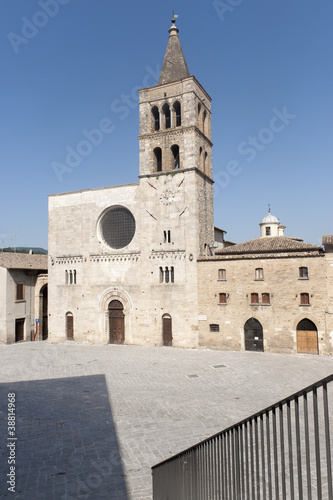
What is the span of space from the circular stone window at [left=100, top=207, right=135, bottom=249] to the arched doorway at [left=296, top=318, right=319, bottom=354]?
1515cm

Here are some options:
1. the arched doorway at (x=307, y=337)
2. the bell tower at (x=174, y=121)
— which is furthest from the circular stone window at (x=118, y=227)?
the arched doorway at (x=307, y=337)

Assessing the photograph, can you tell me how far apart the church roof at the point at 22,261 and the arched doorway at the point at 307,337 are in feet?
75.9

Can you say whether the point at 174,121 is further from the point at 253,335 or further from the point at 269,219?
the point at 269,219

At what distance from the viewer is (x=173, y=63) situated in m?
31.7

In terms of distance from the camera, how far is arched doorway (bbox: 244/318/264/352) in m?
25.5

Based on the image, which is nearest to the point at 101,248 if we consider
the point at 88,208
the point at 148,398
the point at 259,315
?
the point at 88,208

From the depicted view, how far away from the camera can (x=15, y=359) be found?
24.4 meters

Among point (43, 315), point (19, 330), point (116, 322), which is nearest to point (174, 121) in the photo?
point (116, 322)

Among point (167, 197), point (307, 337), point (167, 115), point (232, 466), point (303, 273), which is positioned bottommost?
point (307, 337)

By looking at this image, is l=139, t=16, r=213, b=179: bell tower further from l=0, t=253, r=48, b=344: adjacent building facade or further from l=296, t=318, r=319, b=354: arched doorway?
l=296, t=318, r=319, b=354: arched doorway

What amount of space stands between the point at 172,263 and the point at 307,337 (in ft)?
36.5

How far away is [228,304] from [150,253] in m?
7.48

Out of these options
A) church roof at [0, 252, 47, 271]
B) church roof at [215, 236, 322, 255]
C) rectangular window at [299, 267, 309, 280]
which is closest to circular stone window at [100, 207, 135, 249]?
church roof at [0, 252, 47, 271]

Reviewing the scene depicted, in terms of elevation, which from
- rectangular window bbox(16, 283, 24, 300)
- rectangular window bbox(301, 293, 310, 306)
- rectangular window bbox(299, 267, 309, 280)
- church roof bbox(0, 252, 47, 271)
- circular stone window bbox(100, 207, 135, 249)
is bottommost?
rectangular window bbox(301, 293, 310, 306)
